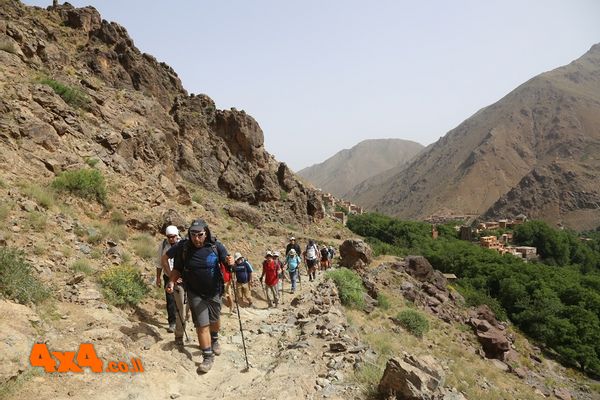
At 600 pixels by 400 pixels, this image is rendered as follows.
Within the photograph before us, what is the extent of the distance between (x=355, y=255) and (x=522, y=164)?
138287mm

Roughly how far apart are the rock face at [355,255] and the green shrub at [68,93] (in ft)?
55.1

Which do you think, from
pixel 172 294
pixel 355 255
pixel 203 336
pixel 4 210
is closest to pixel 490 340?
pixel 355 255

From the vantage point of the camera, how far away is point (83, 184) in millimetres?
10984

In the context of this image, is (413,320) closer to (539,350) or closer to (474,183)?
(539,350)

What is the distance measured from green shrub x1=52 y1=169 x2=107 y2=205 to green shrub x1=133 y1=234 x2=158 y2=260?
2109 mm

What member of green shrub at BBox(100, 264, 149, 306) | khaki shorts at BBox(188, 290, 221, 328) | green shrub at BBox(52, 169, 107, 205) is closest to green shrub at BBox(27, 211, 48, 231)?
green shrub at BBox(100, 264, 149, 306)

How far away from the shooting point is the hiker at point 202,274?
533 cm

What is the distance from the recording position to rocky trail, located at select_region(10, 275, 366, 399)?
4.52m

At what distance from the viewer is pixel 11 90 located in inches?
500

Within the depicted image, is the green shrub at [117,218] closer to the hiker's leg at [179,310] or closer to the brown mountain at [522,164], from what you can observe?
the hiker's leg at [179,310]

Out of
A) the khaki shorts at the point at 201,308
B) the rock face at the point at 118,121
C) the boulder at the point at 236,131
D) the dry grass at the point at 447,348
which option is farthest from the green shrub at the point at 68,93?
the boulder at the point at 236,131

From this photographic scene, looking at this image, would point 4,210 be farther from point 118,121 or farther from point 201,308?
point 118,121

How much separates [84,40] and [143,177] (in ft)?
60.9

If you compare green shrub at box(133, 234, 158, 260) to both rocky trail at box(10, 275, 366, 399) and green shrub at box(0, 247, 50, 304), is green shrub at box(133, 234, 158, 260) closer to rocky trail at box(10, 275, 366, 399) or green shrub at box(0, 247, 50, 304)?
rocky trail at box(10, 275, 366, 399)
